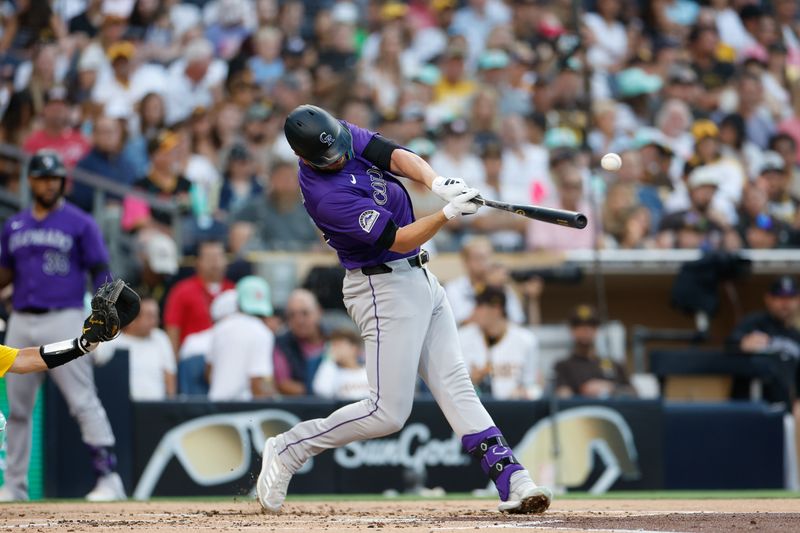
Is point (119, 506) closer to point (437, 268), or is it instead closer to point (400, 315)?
point (400, 315)

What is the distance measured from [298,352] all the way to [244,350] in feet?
2.42

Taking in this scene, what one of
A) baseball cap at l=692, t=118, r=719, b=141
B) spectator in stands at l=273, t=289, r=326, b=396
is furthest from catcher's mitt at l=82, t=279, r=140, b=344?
baseball cap at l=692, t=118, r=719, b=141

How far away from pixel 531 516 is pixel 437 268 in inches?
215

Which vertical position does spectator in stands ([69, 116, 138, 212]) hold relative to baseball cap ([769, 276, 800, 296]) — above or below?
above

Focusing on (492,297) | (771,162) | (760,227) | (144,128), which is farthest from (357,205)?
(771,162)

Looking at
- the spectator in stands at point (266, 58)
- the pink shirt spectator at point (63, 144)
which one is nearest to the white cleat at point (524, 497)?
the pink shirt spectator at point (63, 144)

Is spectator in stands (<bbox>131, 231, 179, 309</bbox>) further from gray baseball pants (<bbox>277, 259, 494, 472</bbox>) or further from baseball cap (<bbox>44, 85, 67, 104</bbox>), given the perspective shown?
gray baseball pants (<bbox>277, 259, 494, 472</bbox>)

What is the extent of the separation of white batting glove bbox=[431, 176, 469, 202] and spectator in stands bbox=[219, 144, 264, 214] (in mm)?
6413

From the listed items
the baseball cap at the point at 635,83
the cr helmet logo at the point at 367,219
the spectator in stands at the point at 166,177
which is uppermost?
the baseball cap at the point at 635,83

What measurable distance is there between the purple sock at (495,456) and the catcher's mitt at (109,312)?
5.62ft

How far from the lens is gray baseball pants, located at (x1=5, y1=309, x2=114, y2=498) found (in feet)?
27.9

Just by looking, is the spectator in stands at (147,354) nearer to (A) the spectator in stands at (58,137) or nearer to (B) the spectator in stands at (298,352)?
(B) the spectator in stands at (298,352)

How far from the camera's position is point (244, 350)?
32.3 ft

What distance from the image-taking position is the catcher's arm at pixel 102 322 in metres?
6.24
